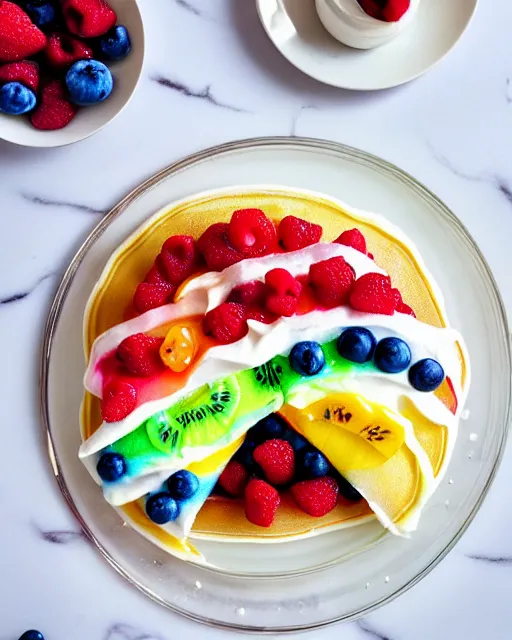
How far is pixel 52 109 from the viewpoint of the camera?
1503 millimetres

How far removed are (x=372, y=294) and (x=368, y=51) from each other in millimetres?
576

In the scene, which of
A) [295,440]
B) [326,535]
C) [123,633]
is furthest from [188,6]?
[123,633]

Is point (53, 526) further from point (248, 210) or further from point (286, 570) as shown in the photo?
point (248, 210)

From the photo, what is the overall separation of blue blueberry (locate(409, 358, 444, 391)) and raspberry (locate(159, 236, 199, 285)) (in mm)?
454

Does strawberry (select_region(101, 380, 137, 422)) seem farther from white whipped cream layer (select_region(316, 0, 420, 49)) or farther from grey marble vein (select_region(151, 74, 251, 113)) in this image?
white whipped cream layer (select_region(316, 0, 420, 49))

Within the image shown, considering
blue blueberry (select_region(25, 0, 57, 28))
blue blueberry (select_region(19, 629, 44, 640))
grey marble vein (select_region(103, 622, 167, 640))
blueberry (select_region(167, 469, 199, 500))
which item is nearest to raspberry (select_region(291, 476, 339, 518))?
blueberry (select_region(167, 469, 199, 500))

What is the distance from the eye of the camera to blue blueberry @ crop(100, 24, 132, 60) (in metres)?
1.50

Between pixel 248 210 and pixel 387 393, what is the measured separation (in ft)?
1.38

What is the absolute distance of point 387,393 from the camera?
1386 millimetres

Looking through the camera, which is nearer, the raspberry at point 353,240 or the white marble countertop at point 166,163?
the raspberry at point 353,240

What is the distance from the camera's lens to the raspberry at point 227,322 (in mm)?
1315

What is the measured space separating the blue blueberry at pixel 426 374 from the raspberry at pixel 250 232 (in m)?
0.35

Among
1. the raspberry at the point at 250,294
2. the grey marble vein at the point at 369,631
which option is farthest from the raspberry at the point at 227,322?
the grey marble vein at the point at 369,631

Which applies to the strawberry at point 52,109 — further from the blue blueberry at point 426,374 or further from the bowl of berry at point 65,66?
the blue blueberry at point 426,374
